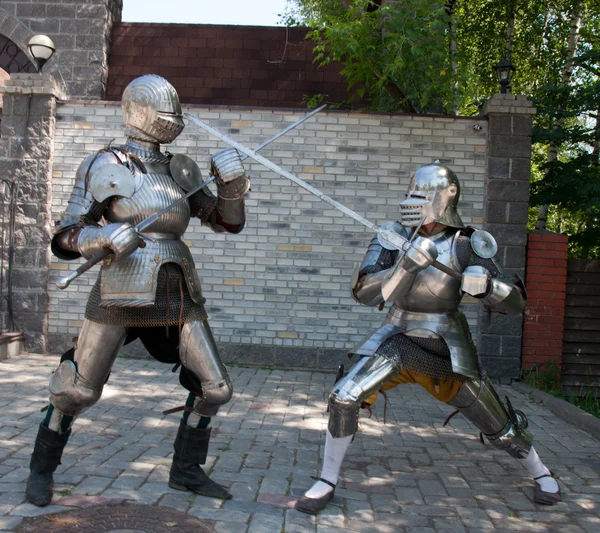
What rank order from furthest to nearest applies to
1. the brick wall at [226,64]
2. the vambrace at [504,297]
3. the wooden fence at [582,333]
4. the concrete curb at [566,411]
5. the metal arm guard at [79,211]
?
the brick wall at [226,64] → the wooden fence at [582,333] → the concrete curb at [566,411] → the vambrace at [504,297] → the metal arm guard at [79,211]

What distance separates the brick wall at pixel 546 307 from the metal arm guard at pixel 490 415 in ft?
11.2

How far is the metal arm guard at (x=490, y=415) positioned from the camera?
3451 millimetres

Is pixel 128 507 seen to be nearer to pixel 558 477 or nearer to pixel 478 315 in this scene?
pixel 558 477

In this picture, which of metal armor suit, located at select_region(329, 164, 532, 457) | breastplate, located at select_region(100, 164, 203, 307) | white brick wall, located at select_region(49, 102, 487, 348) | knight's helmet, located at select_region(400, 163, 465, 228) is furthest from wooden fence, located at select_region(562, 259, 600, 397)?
breastplate, located at select_region(100, 164, 203, 307)

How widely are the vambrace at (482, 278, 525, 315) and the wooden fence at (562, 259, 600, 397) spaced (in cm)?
379

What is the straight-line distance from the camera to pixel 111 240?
9.43 feet

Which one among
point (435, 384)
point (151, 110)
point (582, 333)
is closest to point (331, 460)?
point (435, 384)

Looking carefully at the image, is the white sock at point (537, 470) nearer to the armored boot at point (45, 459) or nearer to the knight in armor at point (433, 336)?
the knight in armor at point (433, 336)

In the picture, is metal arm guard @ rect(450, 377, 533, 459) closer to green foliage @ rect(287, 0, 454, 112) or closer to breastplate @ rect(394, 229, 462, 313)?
breastplate @ rect(394, 229, 462, 313)

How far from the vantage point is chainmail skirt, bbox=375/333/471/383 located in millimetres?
3412

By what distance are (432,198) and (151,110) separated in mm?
1535

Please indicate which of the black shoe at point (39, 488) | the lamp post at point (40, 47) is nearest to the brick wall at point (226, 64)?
the lamp post at point (40, 47)

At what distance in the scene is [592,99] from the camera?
6.89 metres

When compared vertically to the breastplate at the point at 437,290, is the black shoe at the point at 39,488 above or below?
below
